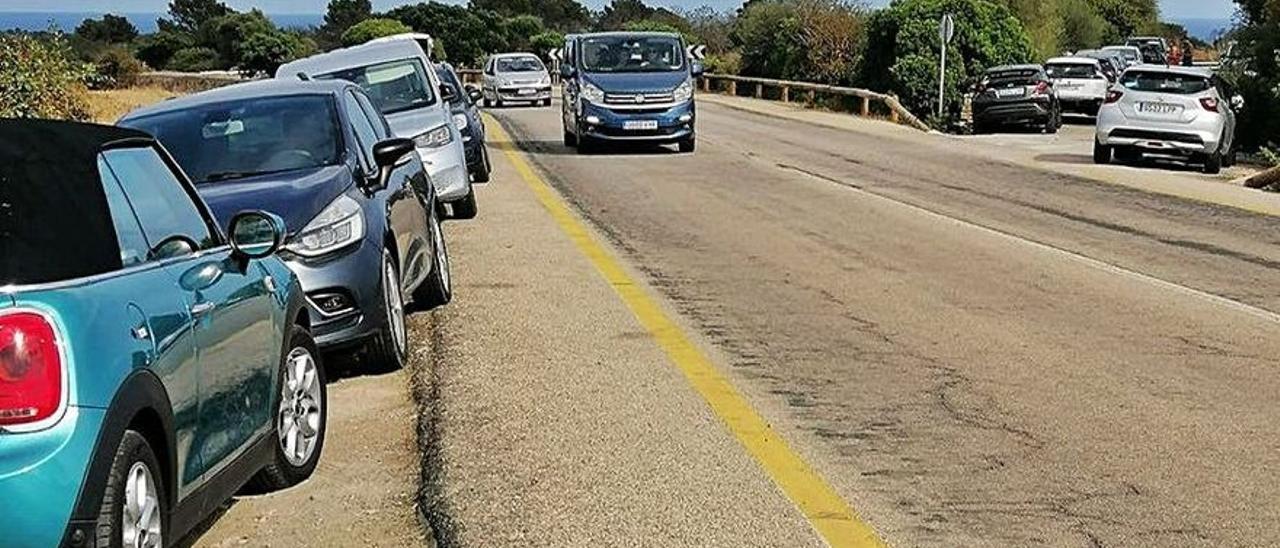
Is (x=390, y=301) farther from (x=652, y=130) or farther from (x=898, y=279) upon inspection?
(x=652, y=130)

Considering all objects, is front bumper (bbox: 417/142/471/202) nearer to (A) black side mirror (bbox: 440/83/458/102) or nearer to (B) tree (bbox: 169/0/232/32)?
(A) black side mirror (bbox: 440/83/458/102)

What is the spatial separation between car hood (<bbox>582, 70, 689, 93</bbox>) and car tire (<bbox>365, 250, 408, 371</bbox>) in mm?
18025

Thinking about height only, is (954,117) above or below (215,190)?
below

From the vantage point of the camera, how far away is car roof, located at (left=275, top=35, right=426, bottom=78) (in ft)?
58.4

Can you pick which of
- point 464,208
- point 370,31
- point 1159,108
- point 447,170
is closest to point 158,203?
point 447,170

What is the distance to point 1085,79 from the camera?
45.0 m

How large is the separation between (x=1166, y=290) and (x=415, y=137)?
672 cm

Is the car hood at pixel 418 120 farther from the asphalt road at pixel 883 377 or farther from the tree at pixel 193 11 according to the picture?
the tree at pixel 193 11

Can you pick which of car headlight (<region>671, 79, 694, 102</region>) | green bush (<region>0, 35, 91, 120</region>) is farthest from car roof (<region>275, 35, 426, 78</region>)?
car headlight (<region>671, 79, 694, 102</region>)

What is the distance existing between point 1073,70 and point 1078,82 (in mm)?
439

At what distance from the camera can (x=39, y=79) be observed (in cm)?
1816

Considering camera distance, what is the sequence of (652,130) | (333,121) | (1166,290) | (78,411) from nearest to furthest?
(78,411)
(333,121)
(1166,290)
(652,130)

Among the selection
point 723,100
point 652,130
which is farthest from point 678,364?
point 723,100

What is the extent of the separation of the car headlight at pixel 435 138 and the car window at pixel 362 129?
4.39 m
